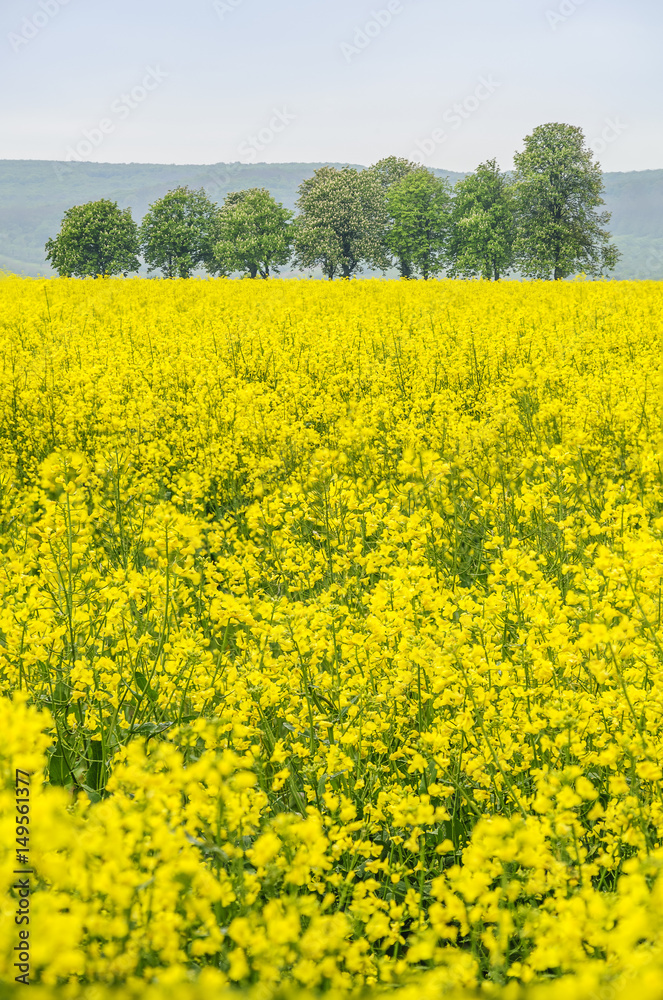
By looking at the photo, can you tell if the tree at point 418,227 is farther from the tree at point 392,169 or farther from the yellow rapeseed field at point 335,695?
the yellow rapeseed field at point 335,695

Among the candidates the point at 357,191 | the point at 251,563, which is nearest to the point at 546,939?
the point at 251,563

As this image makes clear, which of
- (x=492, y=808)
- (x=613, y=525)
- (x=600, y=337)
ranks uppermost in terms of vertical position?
(x=600, y=337)

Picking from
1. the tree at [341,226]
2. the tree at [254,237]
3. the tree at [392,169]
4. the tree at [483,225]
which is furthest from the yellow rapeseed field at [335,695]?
the tree at [392,169]

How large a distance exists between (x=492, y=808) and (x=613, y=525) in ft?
5.95

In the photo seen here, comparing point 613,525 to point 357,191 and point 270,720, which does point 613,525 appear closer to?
point 270,720

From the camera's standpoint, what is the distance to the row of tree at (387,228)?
5600cm

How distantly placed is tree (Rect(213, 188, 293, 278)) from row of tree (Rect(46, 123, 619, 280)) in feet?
0.36

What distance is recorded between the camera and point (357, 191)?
205 ft

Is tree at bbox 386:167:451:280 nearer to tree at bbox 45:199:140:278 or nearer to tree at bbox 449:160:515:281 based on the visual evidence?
tree at bbox 449:160:515:281

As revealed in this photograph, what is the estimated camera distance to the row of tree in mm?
56000

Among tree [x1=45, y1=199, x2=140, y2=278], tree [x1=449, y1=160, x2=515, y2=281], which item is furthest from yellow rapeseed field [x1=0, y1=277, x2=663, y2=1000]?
tree [x1=45, y1=199, x2=140, y2=278]

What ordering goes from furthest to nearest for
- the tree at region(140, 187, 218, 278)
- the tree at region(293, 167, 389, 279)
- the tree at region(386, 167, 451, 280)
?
the tree at region(140, 187, 218, 278) < the tree at region(386, 167, 451, 280) < the tree at region(293, 167, 389, 279)

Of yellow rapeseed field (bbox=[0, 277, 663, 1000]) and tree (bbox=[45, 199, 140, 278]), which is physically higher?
tree (bbox=[45, 199, 140, 278])

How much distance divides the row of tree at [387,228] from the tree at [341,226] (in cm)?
10
